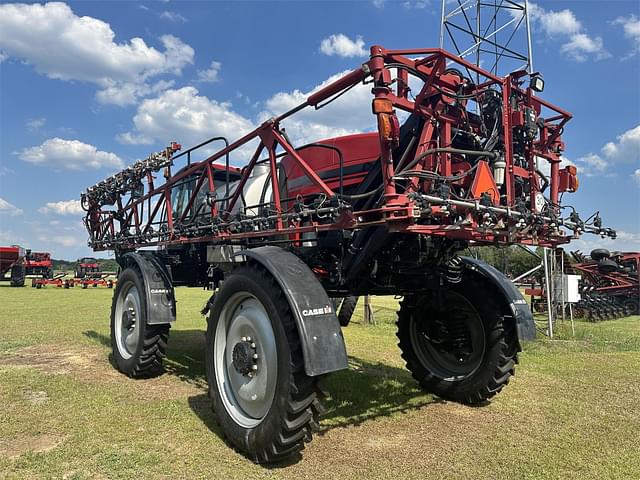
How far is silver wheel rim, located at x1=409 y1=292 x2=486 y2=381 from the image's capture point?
214 inches

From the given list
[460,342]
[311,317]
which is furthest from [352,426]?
[460,342]

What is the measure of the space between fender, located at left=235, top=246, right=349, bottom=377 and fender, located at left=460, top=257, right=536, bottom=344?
2.31 metres

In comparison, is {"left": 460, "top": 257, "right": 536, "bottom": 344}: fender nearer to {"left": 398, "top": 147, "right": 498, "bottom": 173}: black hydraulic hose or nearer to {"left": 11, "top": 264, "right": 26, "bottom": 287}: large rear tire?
{"left": 398, "top": 147, "right": 498, "bottom": 173}: black hydraulic hose

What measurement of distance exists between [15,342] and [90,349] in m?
1.80

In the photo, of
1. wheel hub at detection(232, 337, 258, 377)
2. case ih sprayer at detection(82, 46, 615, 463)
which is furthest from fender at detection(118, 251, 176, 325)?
wheel hub at detection(232, 337, 258, 377)

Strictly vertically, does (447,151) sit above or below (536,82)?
below

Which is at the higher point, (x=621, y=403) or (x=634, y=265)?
(x=634, y=265)

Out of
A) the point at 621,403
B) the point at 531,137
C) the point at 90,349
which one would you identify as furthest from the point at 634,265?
the point at 90,349

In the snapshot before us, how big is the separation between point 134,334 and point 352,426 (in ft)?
11.6

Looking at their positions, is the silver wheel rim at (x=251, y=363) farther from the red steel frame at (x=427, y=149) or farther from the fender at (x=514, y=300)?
the fender at (x=514, y=300)

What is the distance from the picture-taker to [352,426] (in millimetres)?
4598

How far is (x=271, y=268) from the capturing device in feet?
13.0

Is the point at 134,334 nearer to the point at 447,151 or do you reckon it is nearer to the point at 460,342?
the point at 460,342

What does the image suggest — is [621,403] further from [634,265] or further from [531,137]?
[634,265]
